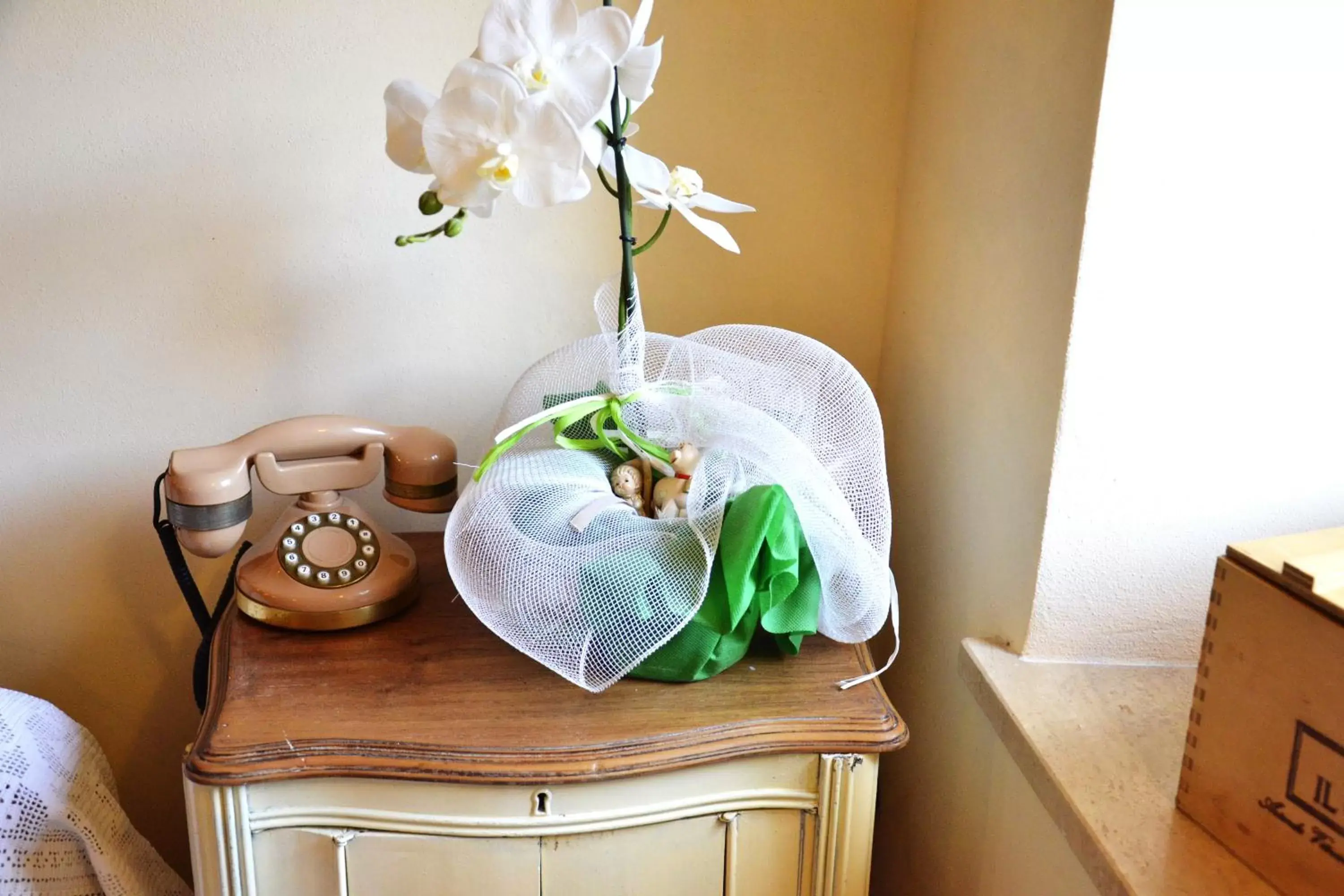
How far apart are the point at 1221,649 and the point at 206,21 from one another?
1.02 meters

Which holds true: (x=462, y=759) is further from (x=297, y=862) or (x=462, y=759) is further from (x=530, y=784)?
(x=297, y=862)

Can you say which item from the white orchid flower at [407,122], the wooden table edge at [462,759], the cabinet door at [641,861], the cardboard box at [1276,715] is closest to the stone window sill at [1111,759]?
the cardboard box at [1276,715]

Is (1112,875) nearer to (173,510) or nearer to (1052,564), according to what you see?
(1052,564)

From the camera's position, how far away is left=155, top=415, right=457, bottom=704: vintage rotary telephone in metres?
0.89

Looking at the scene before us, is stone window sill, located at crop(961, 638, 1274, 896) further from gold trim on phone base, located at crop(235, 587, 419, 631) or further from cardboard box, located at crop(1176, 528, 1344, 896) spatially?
gold trim on phone base, located at crop(235, 587, 419, 631)

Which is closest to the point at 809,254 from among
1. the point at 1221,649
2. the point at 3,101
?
the point at 1221,649

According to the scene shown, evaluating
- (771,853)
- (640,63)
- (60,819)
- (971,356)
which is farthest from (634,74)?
(60,819)

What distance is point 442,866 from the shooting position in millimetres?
760

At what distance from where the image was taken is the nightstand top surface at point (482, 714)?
729 mm

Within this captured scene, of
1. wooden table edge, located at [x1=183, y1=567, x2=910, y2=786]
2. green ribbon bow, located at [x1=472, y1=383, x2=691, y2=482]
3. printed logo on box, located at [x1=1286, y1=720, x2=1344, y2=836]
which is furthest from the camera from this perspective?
green ribbon bow, located at [x1=472, y1=383, x2=691, y2=482]

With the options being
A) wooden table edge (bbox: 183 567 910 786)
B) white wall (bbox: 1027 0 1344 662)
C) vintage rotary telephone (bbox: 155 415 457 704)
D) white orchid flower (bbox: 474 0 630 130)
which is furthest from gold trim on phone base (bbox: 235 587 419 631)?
white wall (bbox: 1027 0 1344 662)

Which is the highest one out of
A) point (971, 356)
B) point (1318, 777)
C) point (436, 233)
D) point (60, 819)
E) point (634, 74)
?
point (634, 74)

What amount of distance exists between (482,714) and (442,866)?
11 centimetres

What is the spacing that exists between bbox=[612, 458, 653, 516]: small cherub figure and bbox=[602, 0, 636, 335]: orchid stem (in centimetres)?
11
